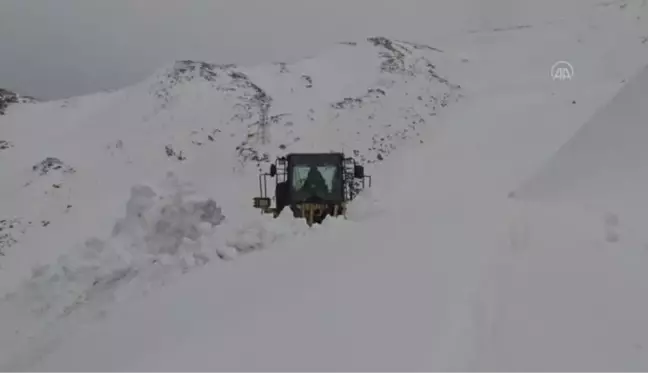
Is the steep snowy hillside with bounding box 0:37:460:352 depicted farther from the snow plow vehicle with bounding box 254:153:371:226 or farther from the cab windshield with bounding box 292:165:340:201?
the cab windshield with bounding box 292:165:340:201

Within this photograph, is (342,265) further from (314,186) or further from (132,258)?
(314,186)

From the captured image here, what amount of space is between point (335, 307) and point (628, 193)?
32.8 ft

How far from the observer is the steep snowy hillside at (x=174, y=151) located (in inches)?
295

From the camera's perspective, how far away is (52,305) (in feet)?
21.2

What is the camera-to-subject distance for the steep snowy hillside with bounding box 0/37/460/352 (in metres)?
7.48

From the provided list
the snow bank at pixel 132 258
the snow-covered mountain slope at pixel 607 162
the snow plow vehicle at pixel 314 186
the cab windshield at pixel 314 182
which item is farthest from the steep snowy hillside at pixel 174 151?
the snow-covered mountain slope at pixel 607 162

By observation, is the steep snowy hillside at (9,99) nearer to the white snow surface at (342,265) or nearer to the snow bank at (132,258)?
the white snow surface at (342,265)

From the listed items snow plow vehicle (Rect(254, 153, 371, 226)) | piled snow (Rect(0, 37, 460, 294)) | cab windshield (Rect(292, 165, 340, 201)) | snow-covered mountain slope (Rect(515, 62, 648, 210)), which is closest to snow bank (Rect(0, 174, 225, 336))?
snow plow vehicle (Rect(254, 153, 371, 226))

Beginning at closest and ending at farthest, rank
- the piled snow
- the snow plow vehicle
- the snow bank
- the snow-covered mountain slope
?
1. the snow bank
2. the snow plow vehicle
3. the snow-covered mountain slope
4. the piled snow

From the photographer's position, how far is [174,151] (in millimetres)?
24688

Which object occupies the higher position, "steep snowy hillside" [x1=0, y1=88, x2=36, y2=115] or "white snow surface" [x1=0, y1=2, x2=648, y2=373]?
"steep snowy hillside" [x1=0, y1=88, x2=36, y2=115]

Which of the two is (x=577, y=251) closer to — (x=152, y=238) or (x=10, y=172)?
(x=152, y=238)

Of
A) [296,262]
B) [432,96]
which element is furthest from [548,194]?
[432,96]

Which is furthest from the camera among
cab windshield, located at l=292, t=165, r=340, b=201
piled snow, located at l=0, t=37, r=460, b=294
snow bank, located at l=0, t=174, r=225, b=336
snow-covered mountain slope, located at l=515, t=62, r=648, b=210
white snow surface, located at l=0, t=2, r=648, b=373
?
piled snow, located at l=0, t=37, r=460, b=294
